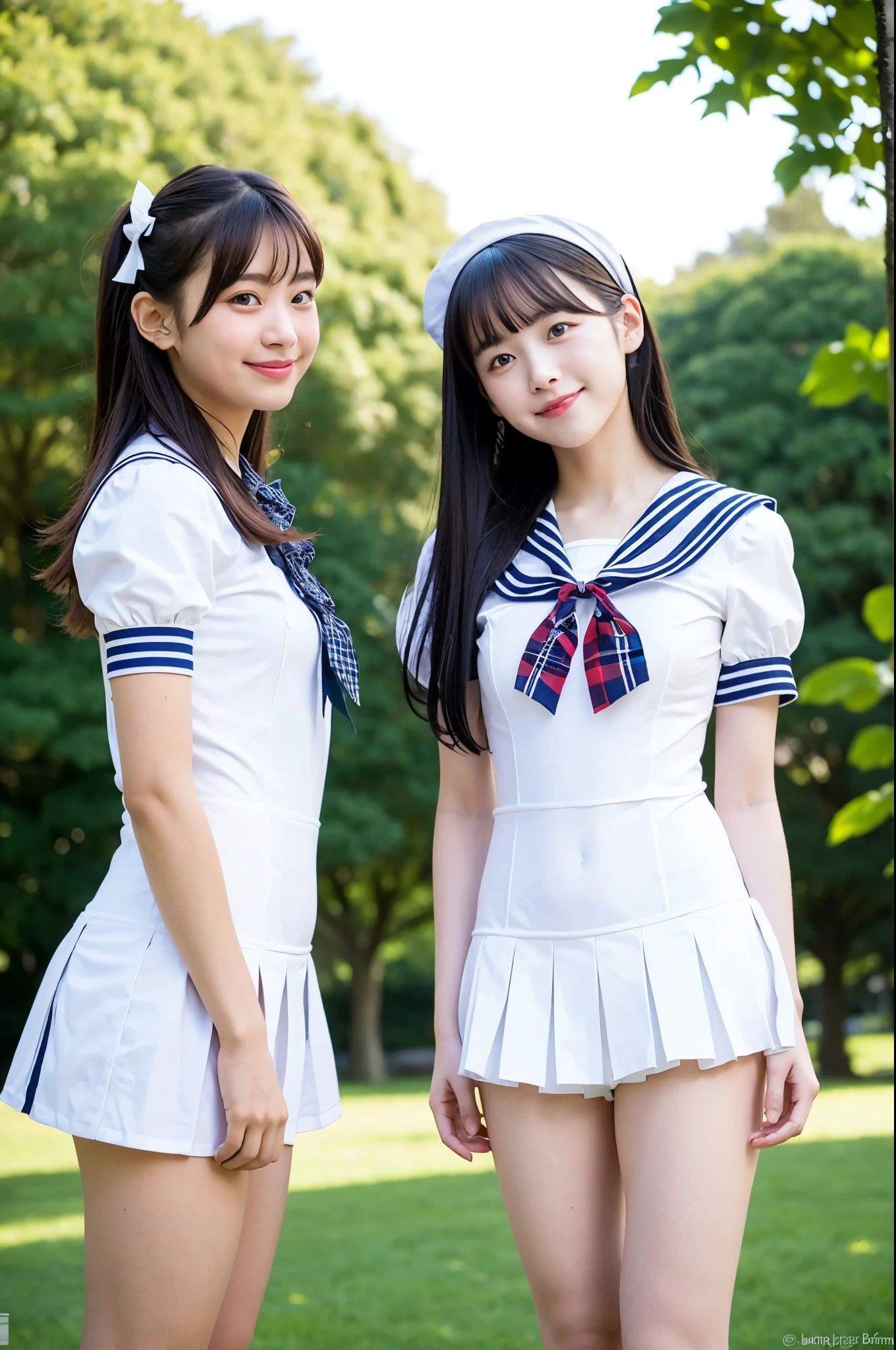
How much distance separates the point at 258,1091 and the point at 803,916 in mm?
17406

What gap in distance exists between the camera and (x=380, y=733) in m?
14.0

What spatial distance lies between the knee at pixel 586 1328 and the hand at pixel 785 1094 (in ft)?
1.16

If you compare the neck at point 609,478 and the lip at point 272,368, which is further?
the neck at point 609,478

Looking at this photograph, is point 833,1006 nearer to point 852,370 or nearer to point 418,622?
point 852,370

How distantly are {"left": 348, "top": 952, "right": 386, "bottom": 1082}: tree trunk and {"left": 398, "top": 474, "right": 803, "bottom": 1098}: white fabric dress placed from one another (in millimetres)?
16954

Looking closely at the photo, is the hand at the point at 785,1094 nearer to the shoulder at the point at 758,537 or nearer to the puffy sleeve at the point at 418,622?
the shoulder at the point at 758,537

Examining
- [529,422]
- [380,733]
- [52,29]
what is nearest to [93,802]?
[380,733]

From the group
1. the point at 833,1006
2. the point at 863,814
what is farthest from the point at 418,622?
the point at 833,1006

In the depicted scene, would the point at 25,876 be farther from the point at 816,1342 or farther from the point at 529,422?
the point at 529,422

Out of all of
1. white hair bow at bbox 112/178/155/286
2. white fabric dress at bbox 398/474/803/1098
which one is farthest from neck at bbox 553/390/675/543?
white hair bow at bbox 112/178/155/286

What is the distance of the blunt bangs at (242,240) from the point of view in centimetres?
201

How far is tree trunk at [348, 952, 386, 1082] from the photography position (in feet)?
60.8

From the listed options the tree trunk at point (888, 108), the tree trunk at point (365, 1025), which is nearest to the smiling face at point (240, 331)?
the tree trunk at point (888, 108)

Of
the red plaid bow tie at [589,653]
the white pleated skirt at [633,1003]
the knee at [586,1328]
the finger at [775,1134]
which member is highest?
the red plaid bow tie at [589,653]
